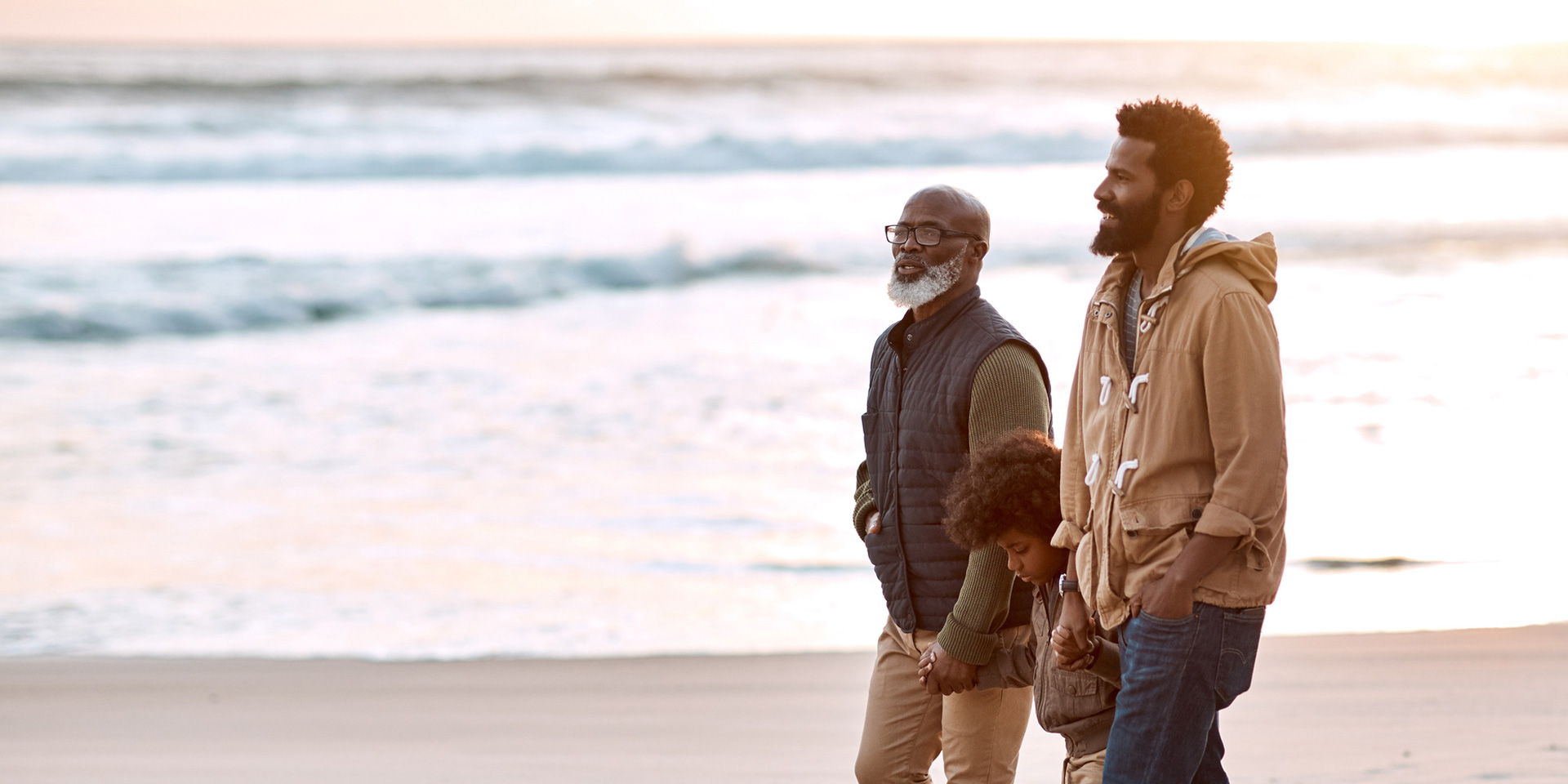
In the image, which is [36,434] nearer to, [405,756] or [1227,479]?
[405,756]

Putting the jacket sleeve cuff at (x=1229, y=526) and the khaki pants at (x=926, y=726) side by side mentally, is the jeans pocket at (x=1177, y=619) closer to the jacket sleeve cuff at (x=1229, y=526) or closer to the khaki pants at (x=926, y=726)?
the jacket sleeve cuff at (x=1229, y=526)

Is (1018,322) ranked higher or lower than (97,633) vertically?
higher

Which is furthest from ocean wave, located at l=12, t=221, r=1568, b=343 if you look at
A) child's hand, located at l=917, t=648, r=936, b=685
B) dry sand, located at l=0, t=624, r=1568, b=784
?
child's hand, located at l=917, t=648, r=936, b=685

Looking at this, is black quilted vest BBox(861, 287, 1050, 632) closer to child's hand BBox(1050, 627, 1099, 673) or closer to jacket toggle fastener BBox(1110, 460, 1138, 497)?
child's hand BBox(1050, 627, 1099, 673)

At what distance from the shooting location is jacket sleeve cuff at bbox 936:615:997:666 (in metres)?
2.93

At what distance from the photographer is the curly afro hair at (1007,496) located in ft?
9.05

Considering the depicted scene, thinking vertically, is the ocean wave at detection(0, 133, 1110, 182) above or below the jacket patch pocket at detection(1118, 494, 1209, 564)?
above

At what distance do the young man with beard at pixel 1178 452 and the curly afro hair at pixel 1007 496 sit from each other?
7.6 inches

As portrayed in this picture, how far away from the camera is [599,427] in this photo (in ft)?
31.9

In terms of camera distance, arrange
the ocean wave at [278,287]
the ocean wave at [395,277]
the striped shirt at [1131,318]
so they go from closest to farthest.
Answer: the striped shirt at [1131,318] < the ocean wave at [278,287] < the ocean wave at [395,277]

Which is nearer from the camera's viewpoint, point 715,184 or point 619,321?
point 619,321

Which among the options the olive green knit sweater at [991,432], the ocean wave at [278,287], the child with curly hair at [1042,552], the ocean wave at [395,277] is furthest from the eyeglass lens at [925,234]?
the ocean wave at [278,287]

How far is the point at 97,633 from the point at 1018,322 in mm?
8872

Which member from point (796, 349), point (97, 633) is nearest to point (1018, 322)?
point (796, 349)
